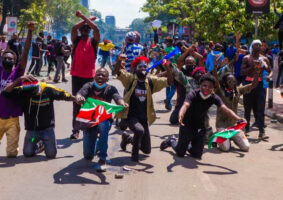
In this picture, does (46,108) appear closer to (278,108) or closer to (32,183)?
(32,183)

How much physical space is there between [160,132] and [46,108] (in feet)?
9.96

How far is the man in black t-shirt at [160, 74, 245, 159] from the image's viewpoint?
22.8 ft

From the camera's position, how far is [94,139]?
A: 21.5 feet

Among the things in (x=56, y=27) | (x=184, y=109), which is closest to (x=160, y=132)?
(x=184, y=109)

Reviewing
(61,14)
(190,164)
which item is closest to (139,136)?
(190,164)

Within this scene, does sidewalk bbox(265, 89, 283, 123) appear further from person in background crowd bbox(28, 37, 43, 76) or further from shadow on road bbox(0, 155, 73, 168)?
person in background crowd bbox(28, 37, 43, 76)

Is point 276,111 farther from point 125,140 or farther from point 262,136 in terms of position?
point 125,140

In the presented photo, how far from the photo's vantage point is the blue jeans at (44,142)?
6.77m

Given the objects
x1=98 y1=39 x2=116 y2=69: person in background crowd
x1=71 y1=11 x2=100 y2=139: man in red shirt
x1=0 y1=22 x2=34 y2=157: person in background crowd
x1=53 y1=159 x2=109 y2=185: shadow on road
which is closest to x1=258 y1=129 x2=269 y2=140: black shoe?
x1=71 y1=11 x2=100 y2=139: man in red shirt

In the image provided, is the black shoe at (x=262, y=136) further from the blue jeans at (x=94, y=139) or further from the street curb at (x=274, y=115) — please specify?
the blue jeans at (x=94, y=139)

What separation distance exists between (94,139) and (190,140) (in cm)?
156

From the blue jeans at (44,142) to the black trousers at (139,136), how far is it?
3.87ft

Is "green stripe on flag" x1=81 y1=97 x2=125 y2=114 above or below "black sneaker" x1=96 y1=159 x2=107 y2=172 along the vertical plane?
above

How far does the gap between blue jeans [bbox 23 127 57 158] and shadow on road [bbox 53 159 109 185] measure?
0.47m
